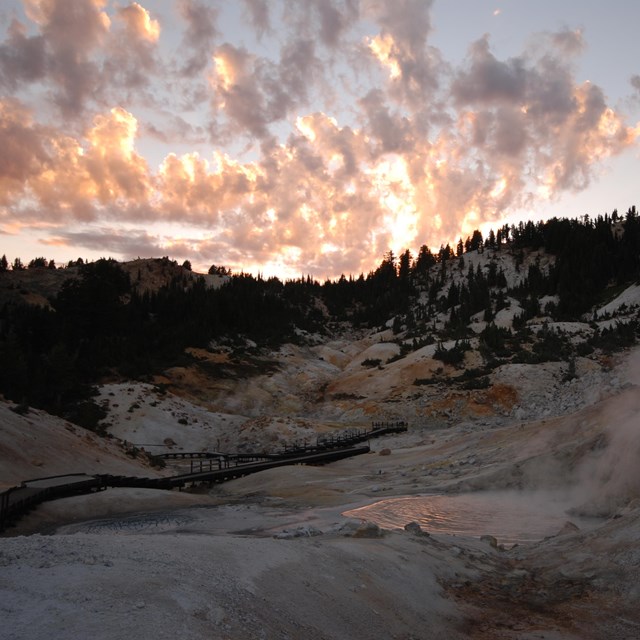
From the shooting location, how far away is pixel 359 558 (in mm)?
8117

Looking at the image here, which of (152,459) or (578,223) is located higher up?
(578,223)

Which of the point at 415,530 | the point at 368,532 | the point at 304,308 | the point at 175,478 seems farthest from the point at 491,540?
the point at 304,308

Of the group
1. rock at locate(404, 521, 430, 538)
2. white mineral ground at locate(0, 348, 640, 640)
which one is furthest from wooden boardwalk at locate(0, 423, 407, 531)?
rock at locate(404, 521, 430, 538)

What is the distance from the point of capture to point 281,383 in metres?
58.9

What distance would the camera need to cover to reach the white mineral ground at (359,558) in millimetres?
5223

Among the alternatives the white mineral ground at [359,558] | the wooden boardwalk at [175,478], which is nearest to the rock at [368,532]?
the white mineral ground at [359,558]

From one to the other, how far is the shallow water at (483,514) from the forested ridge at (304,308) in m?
27.8

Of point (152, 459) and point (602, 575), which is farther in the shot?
point (152, 459)

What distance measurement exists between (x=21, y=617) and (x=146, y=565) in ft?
6.13

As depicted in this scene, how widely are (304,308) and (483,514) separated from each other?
98472 mm

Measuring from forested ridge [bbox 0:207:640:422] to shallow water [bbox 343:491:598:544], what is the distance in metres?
27.8

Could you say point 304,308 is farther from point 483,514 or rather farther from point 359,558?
point 359,558

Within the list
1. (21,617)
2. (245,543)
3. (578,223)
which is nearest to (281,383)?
(245,543)

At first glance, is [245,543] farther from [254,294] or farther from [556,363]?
[254,294]
